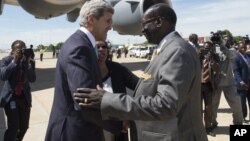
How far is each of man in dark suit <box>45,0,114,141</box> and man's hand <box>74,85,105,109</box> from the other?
4 centimetres

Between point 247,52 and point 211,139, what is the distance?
2.48 m

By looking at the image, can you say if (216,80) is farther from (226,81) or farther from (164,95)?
(164,95)

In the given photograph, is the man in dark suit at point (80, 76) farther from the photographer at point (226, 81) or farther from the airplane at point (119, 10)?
the airplane at point (119, 10)

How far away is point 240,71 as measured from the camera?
317 inches

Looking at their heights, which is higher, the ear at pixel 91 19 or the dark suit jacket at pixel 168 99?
the ear at pixel 91 19

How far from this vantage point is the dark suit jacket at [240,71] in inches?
314

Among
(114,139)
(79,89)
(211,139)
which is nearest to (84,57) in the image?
(79,89)

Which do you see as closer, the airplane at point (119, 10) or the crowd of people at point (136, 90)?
the crowd of people at point (136, 90)

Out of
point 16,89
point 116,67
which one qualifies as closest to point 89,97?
point 116,67

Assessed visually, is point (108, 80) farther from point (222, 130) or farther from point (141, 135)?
point (222, 130)

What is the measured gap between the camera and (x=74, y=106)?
2.45 metres

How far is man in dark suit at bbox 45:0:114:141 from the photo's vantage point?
2.34 m

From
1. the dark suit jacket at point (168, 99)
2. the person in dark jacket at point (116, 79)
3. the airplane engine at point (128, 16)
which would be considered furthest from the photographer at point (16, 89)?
the airplane engine at point (128, 16)

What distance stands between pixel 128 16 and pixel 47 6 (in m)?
2.03
